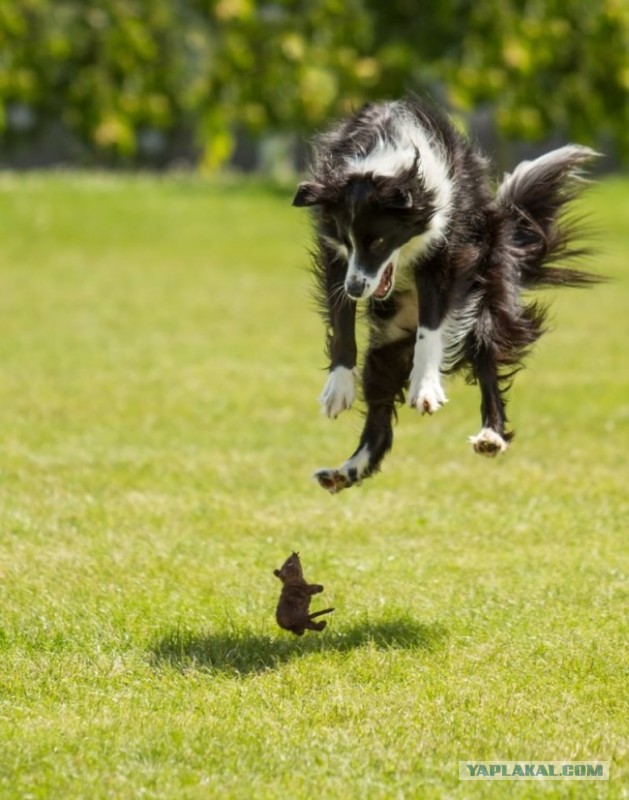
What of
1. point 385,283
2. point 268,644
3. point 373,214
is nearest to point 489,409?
point 385,283

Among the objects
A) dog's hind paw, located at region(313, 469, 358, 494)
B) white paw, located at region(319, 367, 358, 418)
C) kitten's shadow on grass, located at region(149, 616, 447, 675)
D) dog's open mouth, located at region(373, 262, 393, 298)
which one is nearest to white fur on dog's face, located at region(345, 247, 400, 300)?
dog's open mouth, located at region(373, 262, 393, 298)

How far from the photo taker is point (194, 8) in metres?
22.7

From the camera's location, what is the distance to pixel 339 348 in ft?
19.9

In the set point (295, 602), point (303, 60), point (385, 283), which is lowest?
point (303, 60)

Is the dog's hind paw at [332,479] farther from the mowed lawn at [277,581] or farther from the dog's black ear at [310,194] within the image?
the dog's black ear at [310,194]

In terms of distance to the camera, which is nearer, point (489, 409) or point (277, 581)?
point (489, 409)

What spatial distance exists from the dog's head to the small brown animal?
108 centimetres

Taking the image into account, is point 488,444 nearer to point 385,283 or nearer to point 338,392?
point 338,392

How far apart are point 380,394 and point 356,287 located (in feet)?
Result: 3.51

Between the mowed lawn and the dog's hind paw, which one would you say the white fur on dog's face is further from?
the mowed lawn

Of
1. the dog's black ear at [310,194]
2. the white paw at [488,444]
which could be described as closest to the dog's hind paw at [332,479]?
the white paw at [488,444]

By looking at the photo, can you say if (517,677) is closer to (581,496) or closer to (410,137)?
(410,137)

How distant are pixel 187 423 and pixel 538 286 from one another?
424cm

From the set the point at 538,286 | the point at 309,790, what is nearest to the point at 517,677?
the point at 309,790
